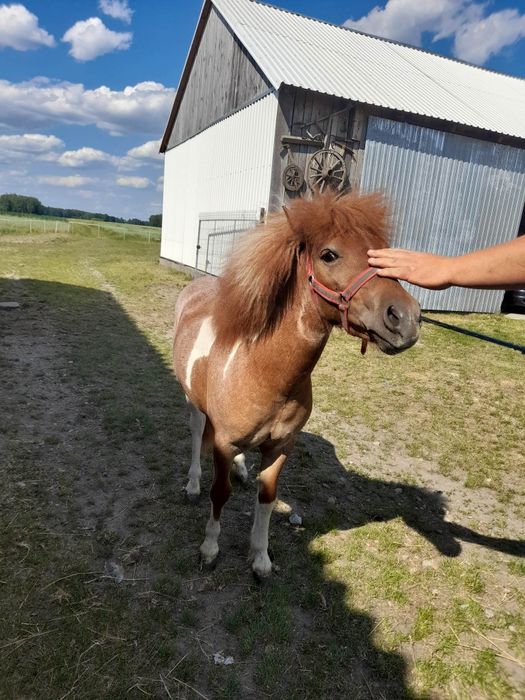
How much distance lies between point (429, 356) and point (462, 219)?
539 cm

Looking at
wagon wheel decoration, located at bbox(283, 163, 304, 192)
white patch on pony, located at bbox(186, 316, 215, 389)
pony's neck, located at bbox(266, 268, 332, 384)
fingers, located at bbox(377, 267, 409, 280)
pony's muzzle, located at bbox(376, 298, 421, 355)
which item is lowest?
white patch on pony, located at bbox(186, 316, 215, 389)

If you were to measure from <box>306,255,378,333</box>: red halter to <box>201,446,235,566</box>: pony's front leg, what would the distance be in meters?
1.18

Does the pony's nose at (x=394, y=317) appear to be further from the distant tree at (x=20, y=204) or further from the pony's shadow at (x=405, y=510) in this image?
the distant tree at (x=20, y=204)

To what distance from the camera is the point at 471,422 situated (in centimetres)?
572

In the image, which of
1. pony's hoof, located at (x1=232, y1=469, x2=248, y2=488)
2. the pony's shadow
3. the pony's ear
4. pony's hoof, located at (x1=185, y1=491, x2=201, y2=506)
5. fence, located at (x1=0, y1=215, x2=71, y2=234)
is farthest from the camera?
fence, located at (x1=0, y1=215, x2=71, y2=234)

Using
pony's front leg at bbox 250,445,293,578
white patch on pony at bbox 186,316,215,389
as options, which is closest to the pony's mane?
white patch on pony at bbox 186,316,215,389

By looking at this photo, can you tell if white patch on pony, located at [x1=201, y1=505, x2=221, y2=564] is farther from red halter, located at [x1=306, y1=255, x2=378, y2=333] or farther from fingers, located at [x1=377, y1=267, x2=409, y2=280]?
fingers, located at [x1=377, y1=267, x2=409, y2=280]

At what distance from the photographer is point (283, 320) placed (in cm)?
230

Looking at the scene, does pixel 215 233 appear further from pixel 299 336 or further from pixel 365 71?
pixel 299 336

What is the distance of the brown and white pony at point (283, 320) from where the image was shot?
77.9 inches

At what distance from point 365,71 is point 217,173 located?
5.06 m

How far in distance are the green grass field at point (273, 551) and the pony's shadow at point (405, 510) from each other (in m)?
0.02

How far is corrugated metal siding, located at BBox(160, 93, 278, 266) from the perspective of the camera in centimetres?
1097

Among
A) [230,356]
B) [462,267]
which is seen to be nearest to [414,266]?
[462,267]
